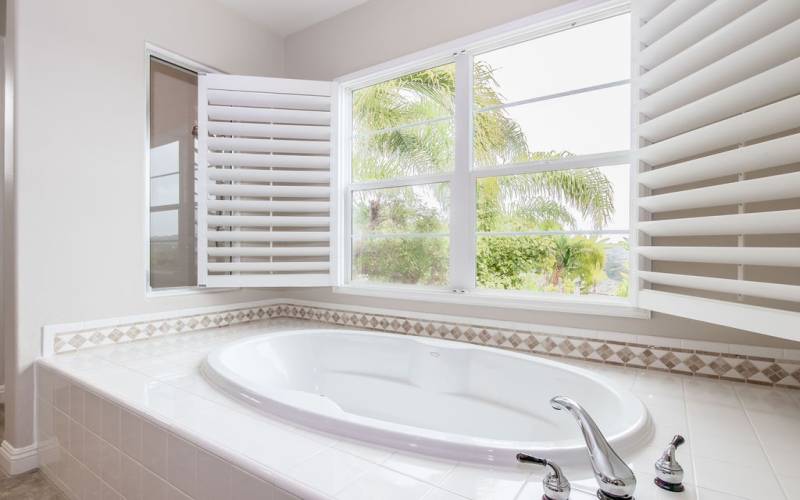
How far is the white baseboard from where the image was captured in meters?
1.80

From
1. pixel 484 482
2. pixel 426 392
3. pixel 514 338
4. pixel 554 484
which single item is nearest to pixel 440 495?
pixel 484 482

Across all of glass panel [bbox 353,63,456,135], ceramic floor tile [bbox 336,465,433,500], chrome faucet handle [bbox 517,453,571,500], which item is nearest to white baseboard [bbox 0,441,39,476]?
ceramic floor tile [bbox 336,465,433,500]

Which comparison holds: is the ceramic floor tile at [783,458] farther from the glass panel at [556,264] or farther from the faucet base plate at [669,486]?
the glass panel at [556,264]

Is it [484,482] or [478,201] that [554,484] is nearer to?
[484,482]

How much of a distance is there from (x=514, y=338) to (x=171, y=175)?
2230 millimetres

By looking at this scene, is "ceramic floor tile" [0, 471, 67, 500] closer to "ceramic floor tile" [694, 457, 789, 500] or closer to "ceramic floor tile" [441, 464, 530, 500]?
"ceramic floor tile" [441, 464, 530, 500]

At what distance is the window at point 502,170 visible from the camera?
188cm

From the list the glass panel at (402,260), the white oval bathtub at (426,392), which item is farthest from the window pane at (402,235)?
the white oval bathtub at (426,392)

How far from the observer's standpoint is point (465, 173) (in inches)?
87.9

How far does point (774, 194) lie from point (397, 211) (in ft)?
5.86

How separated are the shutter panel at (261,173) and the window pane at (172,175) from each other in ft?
0.39

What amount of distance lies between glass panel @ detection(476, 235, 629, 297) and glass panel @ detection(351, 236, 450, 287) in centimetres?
26

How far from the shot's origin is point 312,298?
2.88m

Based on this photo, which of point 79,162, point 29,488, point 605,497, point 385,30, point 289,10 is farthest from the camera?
point 289,10
